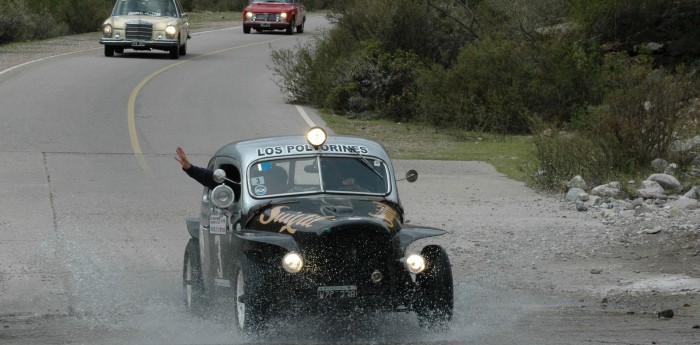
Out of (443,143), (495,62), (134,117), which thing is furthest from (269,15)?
(443,143)

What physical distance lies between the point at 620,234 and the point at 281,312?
21.5 feet

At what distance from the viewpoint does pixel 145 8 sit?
3712 cm

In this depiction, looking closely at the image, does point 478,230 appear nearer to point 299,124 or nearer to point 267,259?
point 267,259

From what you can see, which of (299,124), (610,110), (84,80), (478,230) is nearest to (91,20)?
(84,80)

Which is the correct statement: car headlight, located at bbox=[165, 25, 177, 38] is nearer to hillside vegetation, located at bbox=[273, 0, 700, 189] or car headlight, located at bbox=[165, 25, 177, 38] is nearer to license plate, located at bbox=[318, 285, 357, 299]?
hillside vegetation, located at bbox=[273, 0, 700, 189]

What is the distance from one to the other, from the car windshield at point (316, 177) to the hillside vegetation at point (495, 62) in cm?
1037

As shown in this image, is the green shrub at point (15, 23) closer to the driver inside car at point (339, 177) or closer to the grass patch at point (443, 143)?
the grass patch at point (443, 143)

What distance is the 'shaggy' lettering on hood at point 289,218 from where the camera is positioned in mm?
8953

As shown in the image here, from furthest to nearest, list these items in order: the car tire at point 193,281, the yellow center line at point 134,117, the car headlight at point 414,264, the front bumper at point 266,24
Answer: the front bumper at point 266,24, the yellow center line at point 134,117, the car tire at point 193,281, the car headlight at point 414,264

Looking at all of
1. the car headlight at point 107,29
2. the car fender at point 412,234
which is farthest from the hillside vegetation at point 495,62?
the car fender at point 412,234

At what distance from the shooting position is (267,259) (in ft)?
29.1

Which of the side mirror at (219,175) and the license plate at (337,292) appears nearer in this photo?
the license plate at (337,292)

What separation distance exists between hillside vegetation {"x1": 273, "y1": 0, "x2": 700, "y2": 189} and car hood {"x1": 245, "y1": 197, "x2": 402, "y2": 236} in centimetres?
1092

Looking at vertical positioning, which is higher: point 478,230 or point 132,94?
point 478,230
